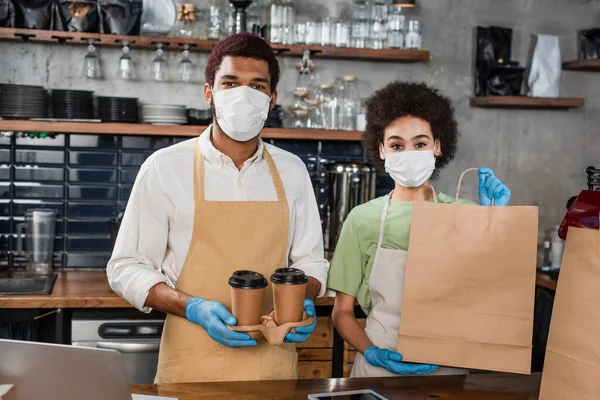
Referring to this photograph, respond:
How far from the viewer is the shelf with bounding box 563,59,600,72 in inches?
174

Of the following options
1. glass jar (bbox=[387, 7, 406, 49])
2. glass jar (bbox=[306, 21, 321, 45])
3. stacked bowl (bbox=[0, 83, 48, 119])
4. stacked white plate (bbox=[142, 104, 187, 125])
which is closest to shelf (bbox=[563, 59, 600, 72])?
glass jar (bbox=[387, 7, 406, 49])

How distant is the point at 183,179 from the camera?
220 cm

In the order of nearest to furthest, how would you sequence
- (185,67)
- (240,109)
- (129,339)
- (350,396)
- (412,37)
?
1. (350,396)
2. (240,109)
3. (129,339)
4. (185,67)
5. (412,37)

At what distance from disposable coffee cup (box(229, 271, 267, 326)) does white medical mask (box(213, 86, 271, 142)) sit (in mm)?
533

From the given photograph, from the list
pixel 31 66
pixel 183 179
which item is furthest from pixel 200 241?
pixel 31 66

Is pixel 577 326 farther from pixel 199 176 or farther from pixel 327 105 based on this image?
pixel 327 105

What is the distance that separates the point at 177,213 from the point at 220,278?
229 millimetres

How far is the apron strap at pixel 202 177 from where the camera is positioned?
219 centimetres

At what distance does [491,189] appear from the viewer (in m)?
2.20

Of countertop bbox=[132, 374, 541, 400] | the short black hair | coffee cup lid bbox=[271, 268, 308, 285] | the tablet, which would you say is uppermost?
the short black hair

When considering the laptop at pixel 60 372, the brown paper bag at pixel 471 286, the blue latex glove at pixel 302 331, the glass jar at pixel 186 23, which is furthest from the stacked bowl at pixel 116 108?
the laptop at pixel 60 372

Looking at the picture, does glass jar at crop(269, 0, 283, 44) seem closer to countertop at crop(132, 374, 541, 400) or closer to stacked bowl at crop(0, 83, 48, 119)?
stacked bowl at crop(0, 83, 48, 119)

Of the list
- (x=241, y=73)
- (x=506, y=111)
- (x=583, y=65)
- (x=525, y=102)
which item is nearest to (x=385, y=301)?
(x=241, y=73)

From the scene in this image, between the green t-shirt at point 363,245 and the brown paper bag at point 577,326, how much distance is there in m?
0.75
